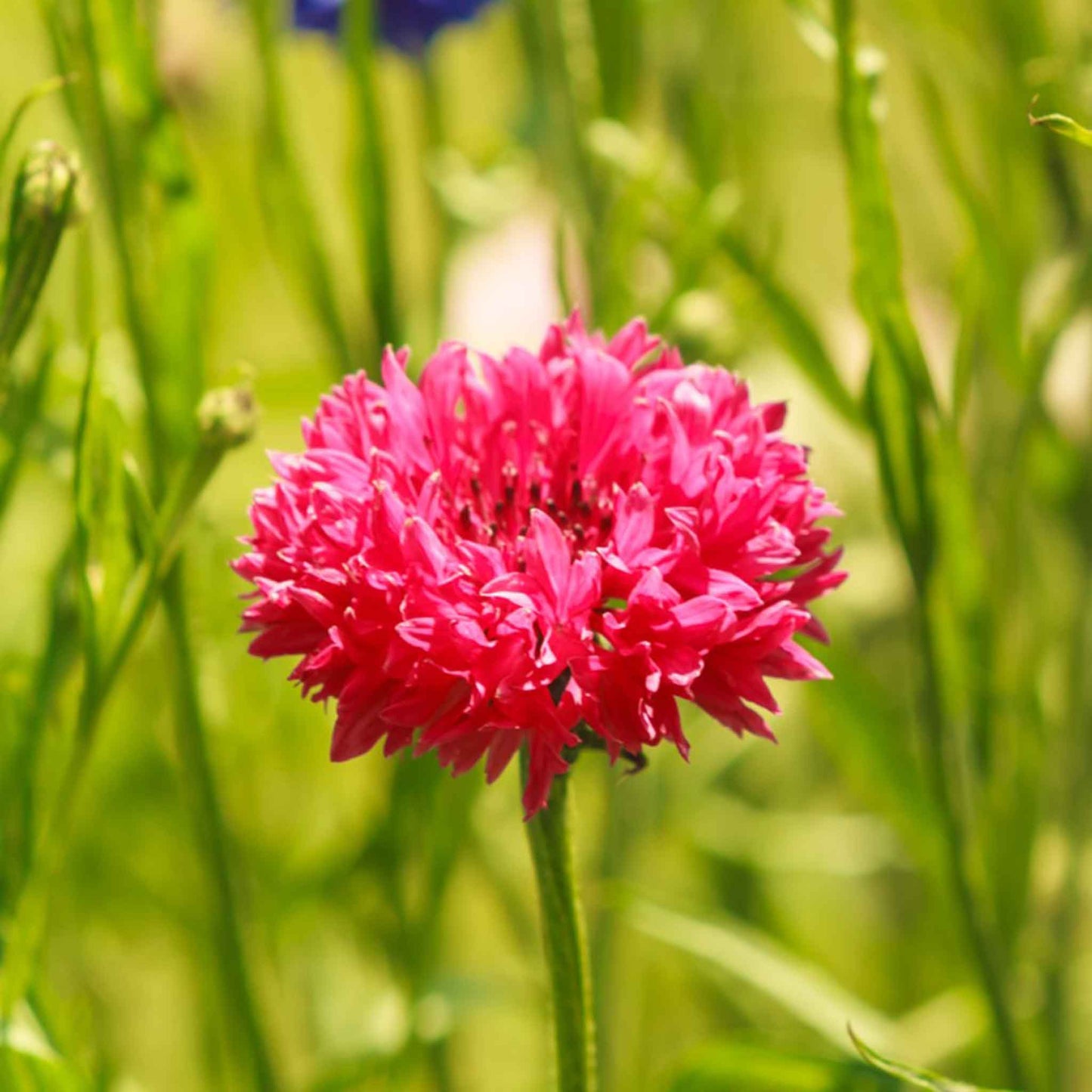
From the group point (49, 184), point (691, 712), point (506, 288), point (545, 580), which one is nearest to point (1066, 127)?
point (545, 580)

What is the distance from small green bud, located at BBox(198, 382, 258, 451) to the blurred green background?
41 mm

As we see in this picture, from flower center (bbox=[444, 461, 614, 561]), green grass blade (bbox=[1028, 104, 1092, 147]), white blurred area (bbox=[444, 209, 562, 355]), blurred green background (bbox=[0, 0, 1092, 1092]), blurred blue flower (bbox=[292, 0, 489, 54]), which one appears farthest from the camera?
white blurred area (bbox=[444, 209, 562, 355])

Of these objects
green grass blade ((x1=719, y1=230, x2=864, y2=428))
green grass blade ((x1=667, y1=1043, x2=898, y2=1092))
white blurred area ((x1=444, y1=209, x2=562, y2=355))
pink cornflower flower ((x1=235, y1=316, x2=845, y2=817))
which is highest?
white blurred area ((x1=444, y1=209, x2=562, y2=355))

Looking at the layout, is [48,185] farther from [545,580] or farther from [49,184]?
[545,580]

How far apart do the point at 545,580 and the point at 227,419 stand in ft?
0.41

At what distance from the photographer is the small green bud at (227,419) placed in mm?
431

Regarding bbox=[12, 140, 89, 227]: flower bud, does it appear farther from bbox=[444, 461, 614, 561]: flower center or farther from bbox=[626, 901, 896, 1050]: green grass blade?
bbox=[626, 901, 896, 1050]: green grass blade

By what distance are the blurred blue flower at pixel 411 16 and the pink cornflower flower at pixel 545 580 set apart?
381 mm

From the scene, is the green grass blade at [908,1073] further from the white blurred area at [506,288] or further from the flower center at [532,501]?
the white blurred area at [506,288]

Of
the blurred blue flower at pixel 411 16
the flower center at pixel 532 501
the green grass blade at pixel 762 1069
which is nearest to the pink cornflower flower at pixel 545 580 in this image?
the flower center at pixel 532 501

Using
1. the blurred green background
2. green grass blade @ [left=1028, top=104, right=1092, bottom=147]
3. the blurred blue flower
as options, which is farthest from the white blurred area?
green grass blade @ [left=1028, top=104, right=1092, bottom=147]

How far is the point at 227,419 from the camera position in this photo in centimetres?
43

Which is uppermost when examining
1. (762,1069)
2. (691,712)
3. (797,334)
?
(797,334)

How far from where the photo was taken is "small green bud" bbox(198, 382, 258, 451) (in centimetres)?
43
